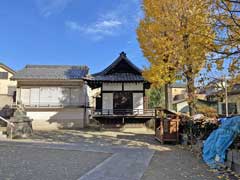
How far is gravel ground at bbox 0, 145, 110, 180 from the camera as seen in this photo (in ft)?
16.9

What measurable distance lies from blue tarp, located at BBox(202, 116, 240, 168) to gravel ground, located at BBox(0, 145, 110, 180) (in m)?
3.62

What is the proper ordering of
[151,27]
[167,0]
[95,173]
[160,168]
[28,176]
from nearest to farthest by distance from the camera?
→ 1. [28,176]
2. [95,173]
3. [160,168]
4. [167,0]
5. [151,27]

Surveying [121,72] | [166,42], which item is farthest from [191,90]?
[121,72]

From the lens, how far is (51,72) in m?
20.1

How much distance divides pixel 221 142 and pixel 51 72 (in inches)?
685

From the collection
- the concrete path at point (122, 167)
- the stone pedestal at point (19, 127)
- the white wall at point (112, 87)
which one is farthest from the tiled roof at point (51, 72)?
the concrete path at point (122, 167)

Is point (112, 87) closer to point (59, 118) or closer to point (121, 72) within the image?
point (121, 72)

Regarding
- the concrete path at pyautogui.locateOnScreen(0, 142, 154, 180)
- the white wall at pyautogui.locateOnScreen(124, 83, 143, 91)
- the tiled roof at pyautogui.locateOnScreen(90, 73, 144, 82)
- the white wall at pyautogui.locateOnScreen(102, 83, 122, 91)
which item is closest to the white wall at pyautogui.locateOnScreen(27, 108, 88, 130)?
the white wall at pyautogui.locateOnScreen(102, 83, 122, 91)

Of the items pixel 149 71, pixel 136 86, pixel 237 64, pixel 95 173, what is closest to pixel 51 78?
pixel 136 86

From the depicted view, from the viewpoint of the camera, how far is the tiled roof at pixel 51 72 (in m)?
18.9

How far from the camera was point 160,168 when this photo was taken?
20.3ft

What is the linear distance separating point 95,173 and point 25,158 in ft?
10.3

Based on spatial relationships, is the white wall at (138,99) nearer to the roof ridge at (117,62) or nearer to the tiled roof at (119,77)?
the tiled roof at (119,77)

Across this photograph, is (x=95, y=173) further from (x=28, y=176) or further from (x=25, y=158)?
(x=25, y=158)
